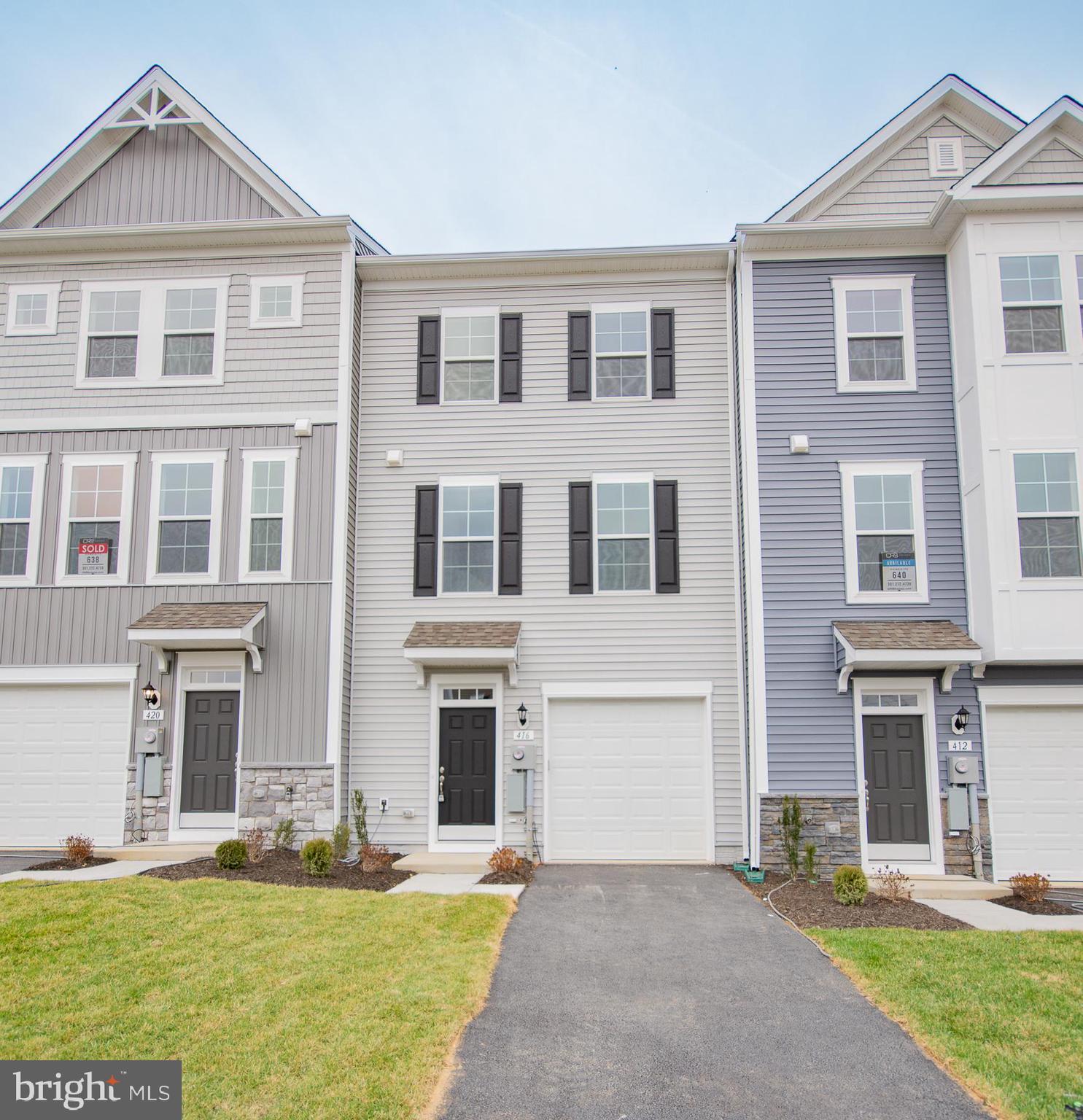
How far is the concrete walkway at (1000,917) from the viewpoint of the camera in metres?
8.64

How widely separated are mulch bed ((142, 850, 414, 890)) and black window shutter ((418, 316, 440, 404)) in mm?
6268

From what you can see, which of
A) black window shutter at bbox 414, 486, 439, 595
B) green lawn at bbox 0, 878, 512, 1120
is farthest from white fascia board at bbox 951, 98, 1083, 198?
green lawn at bbox 0, 878, 512, 1120

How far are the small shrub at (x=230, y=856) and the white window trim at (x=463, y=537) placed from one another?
160 inches

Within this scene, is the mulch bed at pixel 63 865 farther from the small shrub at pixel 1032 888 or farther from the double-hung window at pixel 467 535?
the small shrub at pixel 1032 888

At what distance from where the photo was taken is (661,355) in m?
13.1

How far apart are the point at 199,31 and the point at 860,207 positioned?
969 centimetres

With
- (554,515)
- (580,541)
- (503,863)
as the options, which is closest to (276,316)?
(554,515)

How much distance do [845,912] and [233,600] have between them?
819 cm

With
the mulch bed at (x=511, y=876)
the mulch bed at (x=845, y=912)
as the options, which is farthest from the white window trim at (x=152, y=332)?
the mulch bed at (x=845, y=912)

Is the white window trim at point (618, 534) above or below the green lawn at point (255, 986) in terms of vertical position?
above

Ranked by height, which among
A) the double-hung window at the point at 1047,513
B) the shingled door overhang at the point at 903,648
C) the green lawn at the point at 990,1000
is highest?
the double-hung window at the point at 1047,513

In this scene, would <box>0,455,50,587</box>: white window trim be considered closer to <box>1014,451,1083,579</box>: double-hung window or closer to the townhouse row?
the townhouse row

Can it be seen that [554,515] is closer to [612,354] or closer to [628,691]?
[612,354]

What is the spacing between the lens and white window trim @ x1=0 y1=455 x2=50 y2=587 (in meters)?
12.7
